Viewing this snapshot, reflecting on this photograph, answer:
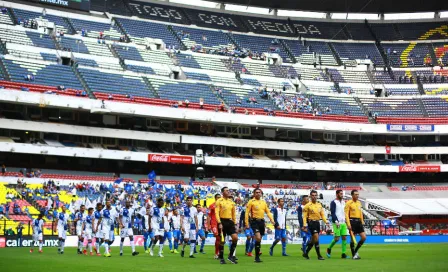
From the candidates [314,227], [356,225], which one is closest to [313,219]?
[314,227]

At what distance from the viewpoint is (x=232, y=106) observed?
79.0 m

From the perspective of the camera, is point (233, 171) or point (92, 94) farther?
point (233, 171)

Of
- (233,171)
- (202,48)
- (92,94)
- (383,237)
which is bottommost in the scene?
(383,237)

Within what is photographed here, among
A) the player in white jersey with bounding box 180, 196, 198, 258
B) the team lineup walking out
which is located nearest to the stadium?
the team lineup walking out

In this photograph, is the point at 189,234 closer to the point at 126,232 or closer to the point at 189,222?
the point at 189,222

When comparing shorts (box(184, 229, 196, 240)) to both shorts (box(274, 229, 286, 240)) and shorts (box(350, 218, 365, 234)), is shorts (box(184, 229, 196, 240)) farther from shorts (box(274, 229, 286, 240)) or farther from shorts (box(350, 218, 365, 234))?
shorts (box(350, 218, 365, 234))

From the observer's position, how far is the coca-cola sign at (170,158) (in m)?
72.4

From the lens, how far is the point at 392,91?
90.9 meters

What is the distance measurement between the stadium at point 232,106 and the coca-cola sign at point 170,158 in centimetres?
15

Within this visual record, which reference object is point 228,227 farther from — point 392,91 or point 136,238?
point 392,91

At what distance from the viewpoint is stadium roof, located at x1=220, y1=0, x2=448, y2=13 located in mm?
94800

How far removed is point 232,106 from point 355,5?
28.4 metres

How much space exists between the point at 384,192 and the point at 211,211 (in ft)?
181

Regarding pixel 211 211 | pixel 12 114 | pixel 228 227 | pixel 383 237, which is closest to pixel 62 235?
pixel 211 211
